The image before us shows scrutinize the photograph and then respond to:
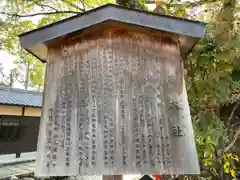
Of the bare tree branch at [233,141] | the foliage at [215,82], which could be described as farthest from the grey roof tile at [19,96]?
the bare tree branch at [233,141]

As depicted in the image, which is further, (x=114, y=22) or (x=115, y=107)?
(x=114, y=22)

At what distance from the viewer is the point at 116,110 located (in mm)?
2484

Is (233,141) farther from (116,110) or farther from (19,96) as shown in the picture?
(19,96)

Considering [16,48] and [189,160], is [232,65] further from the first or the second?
[16,48]

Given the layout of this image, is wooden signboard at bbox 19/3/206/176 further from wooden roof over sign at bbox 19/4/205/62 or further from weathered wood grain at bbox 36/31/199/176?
wooden roof over sign at bbox 19/4/205/62

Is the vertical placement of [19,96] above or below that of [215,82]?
above

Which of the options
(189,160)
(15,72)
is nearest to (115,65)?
(189,160)

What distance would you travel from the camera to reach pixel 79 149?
91.4 inches

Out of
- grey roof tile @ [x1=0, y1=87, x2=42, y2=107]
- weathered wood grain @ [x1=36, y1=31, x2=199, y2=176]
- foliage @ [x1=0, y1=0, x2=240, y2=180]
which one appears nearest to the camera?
weathered wood grain @ [x1=36, y1=31, x2=199, y2=176]

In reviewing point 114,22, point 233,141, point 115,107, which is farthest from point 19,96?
point 233,141

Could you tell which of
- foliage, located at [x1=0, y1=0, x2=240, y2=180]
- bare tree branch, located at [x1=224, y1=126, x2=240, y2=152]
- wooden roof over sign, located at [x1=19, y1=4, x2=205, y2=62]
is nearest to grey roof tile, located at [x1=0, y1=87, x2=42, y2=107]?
wooden roof over sign, located at [x1=19, y1=4, x2=205, y2=62]

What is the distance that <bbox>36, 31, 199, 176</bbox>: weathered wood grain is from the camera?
231cm

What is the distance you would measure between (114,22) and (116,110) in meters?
1.28

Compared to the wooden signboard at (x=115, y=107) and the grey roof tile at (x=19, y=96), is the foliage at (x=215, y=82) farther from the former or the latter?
the grey roof tile at (x=19, y=96)
